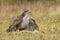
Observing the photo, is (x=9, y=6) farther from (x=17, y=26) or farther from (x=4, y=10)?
(x=17, y=26)

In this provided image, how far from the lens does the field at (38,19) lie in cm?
1051

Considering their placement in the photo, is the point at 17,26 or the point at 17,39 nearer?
the point at 17,39

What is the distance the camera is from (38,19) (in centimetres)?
1534

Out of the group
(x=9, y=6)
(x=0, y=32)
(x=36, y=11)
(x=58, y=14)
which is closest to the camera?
(x=0, y=32)

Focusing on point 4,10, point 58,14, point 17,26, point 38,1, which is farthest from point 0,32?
point 38,1

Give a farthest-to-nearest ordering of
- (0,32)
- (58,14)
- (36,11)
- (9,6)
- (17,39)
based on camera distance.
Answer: (9,6)
(36,11)
(58,14)
(0,32)
(17,39)

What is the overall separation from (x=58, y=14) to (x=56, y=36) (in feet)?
21.0

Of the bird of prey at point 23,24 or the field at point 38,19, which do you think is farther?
the bird of prey at point 23,24

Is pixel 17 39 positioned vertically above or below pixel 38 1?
below

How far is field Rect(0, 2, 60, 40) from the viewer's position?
414 inches

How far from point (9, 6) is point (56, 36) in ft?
31.1

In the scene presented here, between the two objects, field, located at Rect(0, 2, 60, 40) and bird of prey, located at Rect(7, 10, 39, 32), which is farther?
bird of prey, located at Rect(7, 10, 39, 32)

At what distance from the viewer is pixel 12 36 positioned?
1059 cm

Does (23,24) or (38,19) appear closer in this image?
(23,24)
